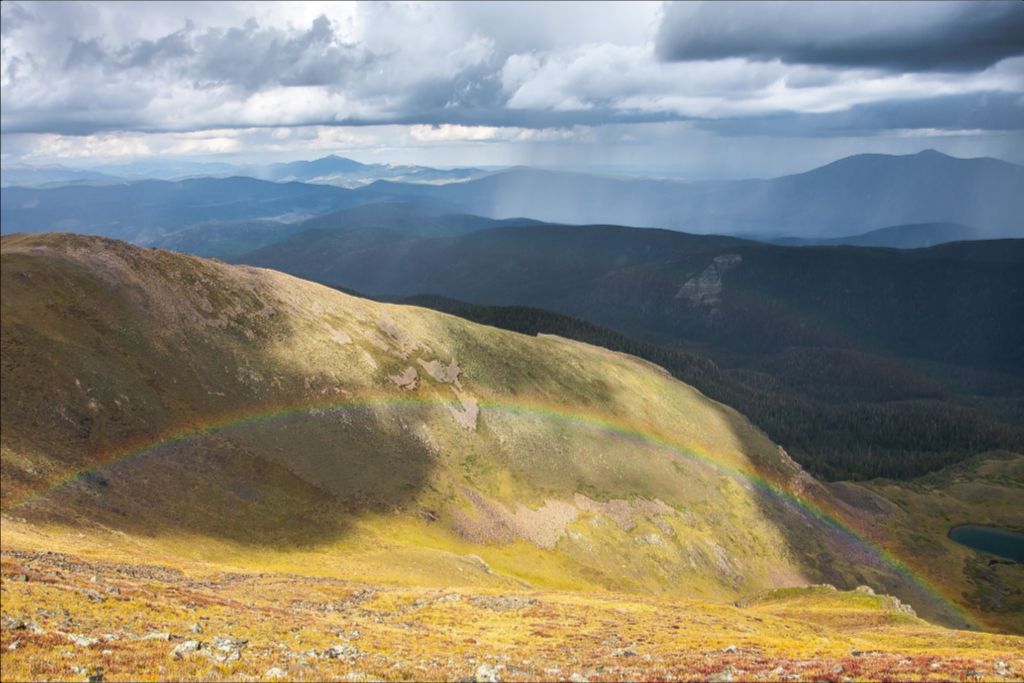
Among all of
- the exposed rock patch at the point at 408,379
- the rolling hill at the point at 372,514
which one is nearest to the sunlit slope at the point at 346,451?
the rolling hill at the point at 372,514

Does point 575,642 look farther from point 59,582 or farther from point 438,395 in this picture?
point 438,395

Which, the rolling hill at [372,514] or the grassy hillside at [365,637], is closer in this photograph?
the grassy hillside at [365,637]

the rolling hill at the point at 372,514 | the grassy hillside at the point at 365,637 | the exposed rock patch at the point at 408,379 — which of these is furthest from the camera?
the exposed rock patch at the point at 408,379

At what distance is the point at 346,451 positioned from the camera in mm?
113750

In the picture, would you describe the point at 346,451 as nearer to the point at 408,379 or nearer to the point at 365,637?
the point at 408,379

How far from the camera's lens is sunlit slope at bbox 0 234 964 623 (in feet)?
264

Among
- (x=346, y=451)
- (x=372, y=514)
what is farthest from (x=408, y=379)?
(x=372, y=514)

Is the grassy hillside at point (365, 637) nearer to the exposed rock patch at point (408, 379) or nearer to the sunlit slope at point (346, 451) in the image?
the sunlit slope at point (346, 451)

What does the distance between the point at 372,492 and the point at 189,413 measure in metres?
32.8

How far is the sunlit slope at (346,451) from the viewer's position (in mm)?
80562

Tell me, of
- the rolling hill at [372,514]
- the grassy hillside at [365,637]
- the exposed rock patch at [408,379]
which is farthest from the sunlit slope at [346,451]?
the grassy hillside at [365,637]

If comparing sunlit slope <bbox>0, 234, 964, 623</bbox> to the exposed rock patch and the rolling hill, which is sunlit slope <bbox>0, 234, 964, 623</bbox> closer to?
the rolling hill

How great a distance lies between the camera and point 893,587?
169 meters

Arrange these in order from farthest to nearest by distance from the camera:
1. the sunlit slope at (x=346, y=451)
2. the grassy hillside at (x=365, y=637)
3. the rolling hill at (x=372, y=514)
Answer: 1. the sunlit slope at (x=346, y=451)
2. the rolling hill at (x=372, y=514)
3. the grassy hillside at (x=365, y=637)
